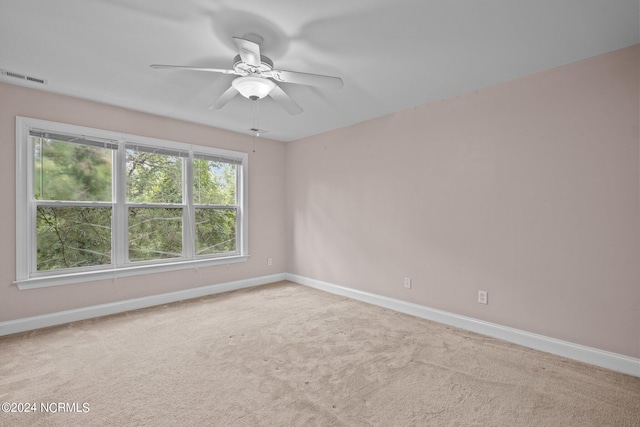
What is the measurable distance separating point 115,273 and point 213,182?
1.70 metres

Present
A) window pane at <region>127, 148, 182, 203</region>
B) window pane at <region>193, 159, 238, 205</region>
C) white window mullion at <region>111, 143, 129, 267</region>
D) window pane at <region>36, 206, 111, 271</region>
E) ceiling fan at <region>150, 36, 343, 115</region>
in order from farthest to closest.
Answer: window pane at <region>193, 159, 238, 205</region> < window pane at <region>127, 148, 182, 203</region> < white window mullion at <region>111, 143, 129, 267</region> < window pane at <region>36, 206, 111, 271</region> < ceiling fan at <region>150, 36, 343, 115</region>

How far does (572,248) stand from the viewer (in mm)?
2516

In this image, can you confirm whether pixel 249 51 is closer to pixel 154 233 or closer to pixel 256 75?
pixel 256 75

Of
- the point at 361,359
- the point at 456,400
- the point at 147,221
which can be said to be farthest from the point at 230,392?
the point at 147,221

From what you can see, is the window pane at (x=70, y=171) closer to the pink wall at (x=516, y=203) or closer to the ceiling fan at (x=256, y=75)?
the ceiling fan at (x=256, y=75)

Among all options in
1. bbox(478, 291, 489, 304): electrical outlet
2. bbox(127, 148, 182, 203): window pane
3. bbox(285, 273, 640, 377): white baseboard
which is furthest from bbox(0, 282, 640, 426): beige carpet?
bbox(127, 148, 182, 203): window pane

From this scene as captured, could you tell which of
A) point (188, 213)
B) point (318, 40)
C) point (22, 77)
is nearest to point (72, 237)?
point (188, 213)

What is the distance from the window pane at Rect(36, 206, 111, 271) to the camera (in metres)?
Result: 3.20

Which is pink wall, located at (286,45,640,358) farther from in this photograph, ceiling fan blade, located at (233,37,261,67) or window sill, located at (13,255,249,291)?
ceiling fan blade, located at (233,37,261,67)

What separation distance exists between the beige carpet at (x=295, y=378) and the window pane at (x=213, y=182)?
5.90ft

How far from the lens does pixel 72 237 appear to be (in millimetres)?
3367

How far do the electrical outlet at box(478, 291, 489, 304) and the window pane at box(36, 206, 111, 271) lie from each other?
4.09m

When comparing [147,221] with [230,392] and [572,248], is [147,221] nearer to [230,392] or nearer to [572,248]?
[230,392]

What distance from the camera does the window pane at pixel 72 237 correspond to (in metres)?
3.20
